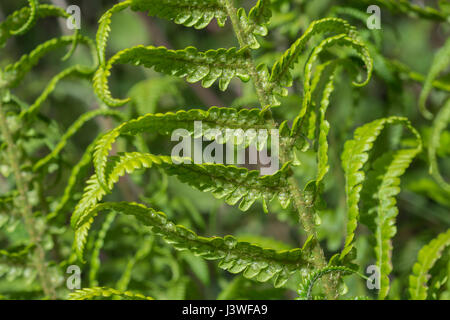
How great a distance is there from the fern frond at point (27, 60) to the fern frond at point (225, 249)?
0.41 m

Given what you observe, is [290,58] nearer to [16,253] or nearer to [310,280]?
[310,280]

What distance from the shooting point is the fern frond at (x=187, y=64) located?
2.29ft

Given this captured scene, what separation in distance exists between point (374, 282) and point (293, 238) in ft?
2.09

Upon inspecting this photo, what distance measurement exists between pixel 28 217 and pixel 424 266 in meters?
0.78

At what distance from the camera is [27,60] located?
94cm

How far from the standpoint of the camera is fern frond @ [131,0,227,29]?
699 mm

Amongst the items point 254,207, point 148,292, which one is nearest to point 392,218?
point 148,292

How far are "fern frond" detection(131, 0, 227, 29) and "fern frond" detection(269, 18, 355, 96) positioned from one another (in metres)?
0.11

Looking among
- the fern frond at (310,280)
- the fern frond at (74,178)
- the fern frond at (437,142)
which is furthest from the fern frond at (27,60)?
the fern frond at (437,142)

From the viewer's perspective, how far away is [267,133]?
74cm

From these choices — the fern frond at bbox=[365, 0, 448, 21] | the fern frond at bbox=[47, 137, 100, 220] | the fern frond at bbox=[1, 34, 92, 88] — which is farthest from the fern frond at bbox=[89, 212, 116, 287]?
the fern frond at bbox=[365, 0, 448, 21]

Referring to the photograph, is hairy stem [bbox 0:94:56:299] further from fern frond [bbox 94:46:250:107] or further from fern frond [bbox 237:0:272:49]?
fern frond [bbox 237:0:272:49]

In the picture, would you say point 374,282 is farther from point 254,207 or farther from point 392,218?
point 254,207

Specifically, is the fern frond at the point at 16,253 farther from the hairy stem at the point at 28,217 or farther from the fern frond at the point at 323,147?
the fern frond at the point at 323,147
